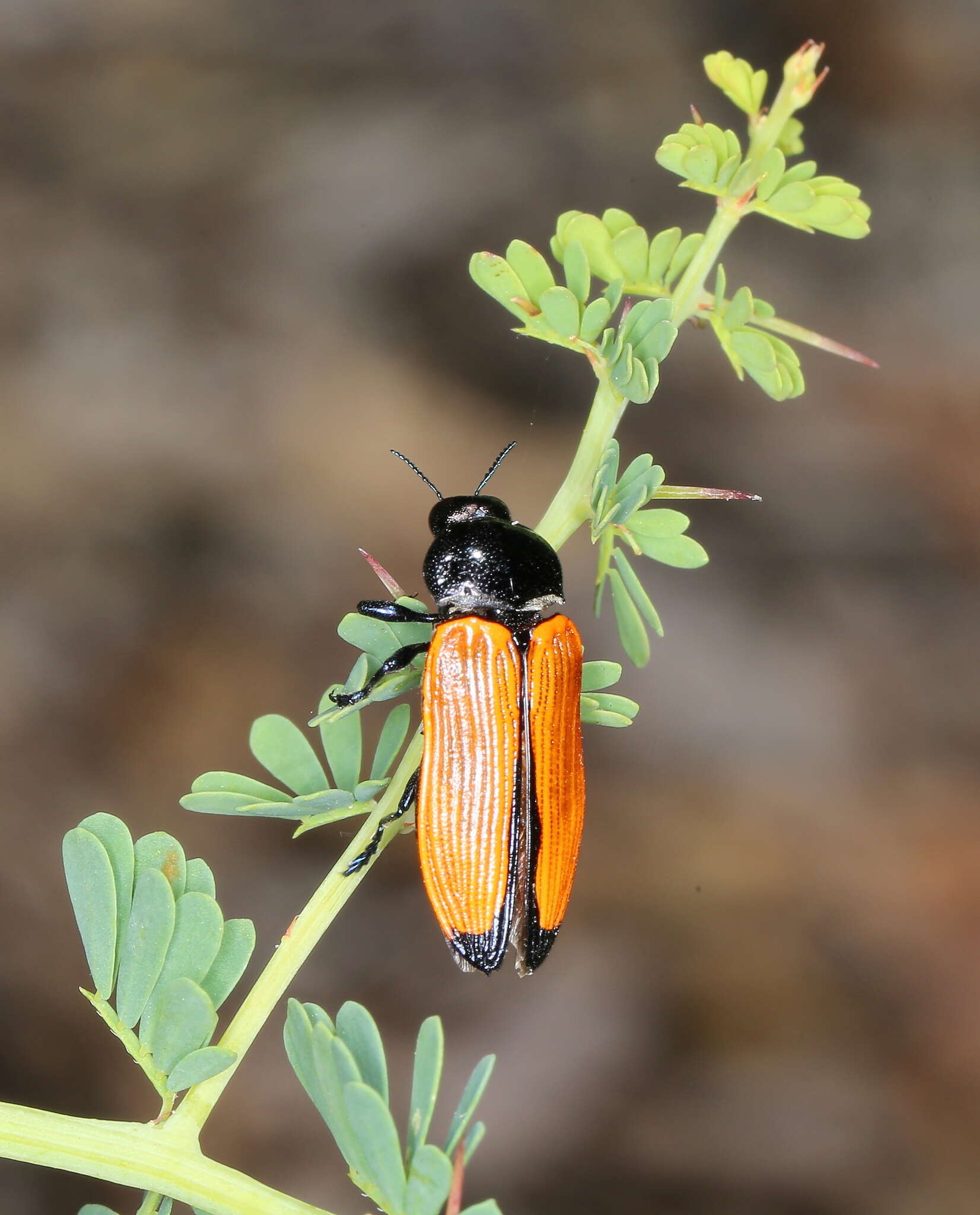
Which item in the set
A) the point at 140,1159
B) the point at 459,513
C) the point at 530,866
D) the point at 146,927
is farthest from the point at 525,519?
the point at 140,1159

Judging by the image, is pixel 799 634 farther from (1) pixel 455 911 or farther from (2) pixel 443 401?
(1) pixel 455 911

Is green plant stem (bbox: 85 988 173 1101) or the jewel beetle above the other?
the jewel beetle

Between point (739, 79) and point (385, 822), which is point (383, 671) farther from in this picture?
point (739, 79)

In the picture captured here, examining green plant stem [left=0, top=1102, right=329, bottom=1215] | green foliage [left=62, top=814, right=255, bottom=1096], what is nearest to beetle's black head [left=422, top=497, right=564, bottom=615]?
green foliage [left=62, top=814, right=255, bottom=1096]

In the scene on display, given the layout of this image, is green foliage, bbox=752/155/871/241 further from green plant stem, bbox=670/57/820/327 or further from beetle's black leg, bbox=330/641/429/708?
beetle's black leg, bbox=330/641/429/708

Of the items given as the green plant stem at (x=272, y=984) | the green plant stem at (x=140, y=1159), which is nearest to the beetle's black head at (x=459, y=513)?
the green plant stem at (x=272, y=984)

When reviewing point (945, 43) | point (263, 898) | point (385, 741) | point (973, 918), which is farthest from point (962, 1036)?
point (945, 43)
